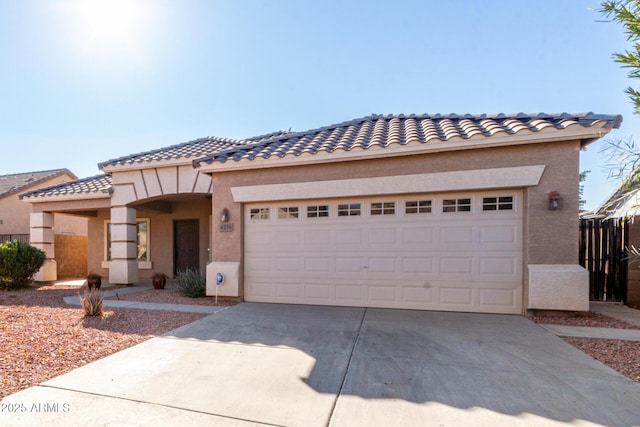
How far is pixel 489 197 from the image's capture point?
→ 6.70 m

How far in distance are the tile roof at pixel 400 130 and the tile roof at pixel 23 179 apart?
17748mm

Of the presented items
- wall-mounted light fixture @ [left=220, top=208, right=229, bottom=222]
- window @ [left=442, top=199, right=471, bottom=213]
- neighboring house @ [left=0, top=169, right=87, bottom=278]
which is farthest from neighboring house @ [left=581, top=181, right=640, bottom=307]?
neighboring house @ [left=0, top=169, right=87, bottom=278]

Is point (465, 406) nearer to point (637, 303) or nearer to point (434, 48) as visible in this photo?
point (637, 303)

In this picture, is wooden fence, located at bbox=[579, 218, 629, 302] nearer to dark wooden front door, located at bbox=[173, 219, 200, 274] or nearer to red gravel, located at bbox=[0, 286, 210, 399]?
red gravel, located at bbox=[0, 286, 210, 399]

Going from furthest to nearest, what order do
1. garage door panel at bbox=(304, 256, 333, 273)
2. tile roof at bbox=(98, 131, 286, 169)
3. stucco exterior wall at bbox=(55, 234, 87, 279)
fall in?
stucco exterior wall at bbox=(55, 234, 87, 279)
tile roof at bbox=(98, 131, 286, 169)
garage door panel at bbox=(304, 256, 333, 273)

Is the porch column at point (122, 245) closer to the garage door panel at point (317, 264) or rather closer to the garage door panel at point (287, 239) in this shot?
the garage door panel at point (287, 239)

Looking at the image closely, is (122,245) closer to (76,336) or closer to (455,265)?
(76,336)

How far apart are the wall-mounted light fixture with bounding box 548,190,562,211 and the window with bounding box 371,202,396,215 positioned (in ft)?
10.0

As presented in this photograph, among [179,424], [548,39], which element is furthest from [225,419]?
[548,39]

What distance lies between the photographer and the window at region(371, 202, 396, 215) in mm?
7219

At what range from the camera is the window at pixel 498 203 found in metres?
6.61

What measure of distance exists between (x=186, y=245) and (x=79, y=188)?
14.8 feet

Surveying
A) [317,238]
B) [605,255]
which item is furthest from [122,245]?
[605,255]

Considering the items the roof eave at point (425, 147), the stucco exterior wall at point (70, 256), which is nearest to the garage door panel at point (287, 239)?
the roof eave at point (425, 147)
